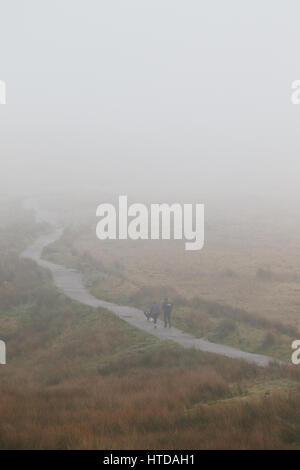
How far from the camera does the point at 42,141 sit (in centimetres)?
19462

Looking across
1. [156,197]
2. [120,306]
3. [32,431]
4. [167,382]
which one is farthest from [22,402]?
[156,197]

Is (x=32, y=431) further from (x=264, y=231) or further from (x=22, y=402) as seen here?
(x=264, y=231)

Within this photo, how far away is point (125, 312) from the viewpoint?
2942cm

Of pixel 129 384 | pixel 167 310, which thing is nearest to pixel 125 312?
pixel 167 310

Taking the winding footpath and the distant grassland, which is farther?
the winding footpath

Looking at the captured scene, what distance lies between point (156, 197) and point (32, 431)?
9048cm

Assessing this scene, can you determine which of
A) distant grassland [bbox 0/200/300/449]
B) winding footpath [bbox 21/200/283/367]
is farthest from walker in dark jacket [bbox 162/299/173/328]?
distant grassland [bbox 0/200/300/449]

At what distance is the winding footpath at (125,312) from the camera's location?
71.4 feet

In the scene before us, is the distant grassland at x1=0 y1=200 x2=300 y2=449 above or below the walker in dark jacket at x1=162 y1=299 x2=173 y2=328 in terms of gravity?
below

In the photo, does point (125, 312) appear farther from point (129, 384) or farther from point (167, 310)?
point (129, 384)

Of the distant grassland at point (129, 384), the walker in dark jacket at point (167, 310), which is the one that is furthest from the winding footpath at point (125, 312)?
the distant grassland at point (129, 384)

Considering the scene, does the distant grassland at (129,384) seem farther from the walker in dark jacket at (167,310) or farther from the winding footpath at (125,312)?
the walker in dark jacket at (167,310)

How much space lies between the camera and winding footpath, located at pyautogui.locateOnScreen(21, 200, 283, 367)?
21777mm

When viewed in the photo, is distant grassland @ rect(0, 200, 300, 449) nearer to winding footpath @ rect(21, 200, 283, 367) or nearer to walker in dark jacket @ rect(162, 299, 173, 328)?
winding footpath @ rect(21, 200, 283, 367)
